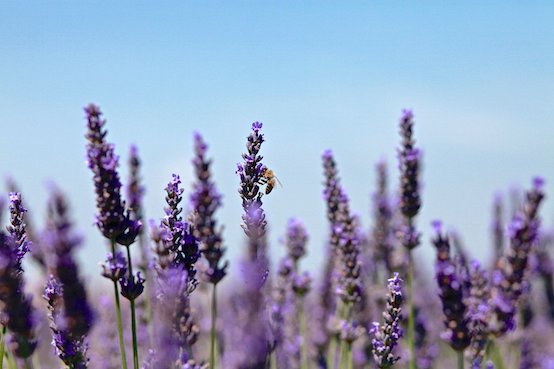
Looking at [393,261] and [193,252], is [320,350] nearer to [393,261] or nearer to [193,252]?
[393,261]

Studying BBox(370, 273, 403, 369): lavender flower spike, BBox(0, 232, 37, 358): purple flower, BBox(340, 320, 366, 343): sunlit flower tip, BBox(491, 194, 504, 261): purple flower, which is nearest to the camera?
BBox(0, 232, 37, 358): purple flower

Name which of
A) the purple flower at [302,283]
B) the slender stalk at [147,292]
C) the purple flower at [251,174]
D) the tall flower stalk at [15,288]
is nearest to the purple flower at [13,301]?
the tall flower stalk at [15,288]

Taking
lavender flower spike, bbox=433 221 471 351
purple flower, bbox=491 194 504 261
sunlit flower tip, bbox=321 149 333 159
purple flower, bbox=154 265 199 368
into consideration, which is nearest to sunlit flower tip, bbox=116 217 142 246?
purple flower, bbox=154 265 199 368

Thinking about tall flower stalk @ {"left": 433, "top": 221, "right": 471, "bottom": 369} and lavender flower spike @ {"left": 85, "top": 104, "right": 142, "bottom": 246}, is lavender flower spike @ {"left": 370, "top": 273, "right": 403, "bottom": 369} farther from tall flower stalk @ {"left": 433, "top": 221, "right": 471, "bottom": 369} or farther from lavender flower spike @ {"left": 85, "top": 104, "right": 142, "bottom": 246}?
lavender flower spike @ {"left": 85, "top": 104, "right": 142, "bottom": 246}

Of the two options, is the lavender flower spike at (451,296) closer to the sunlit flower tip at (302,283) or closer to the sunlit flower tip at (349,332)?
the sunlit flower tip at (349,332)

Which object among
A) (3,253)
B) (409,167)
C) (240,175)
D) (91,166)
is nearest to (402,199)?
(409,167)

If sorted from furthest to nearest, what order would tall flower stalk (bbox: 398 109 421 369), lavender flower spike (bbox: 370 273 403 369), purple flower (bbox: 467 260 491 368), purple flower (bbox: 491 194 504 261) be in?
1. purple flower (bbox: 491 194 504 261)
2. tall flower stalk (bbox: 398 109 421 369)
3. purple flower (bbox: 467 260 491 368)
4. lavender flower spike (bbox: 370 273 403 369)
